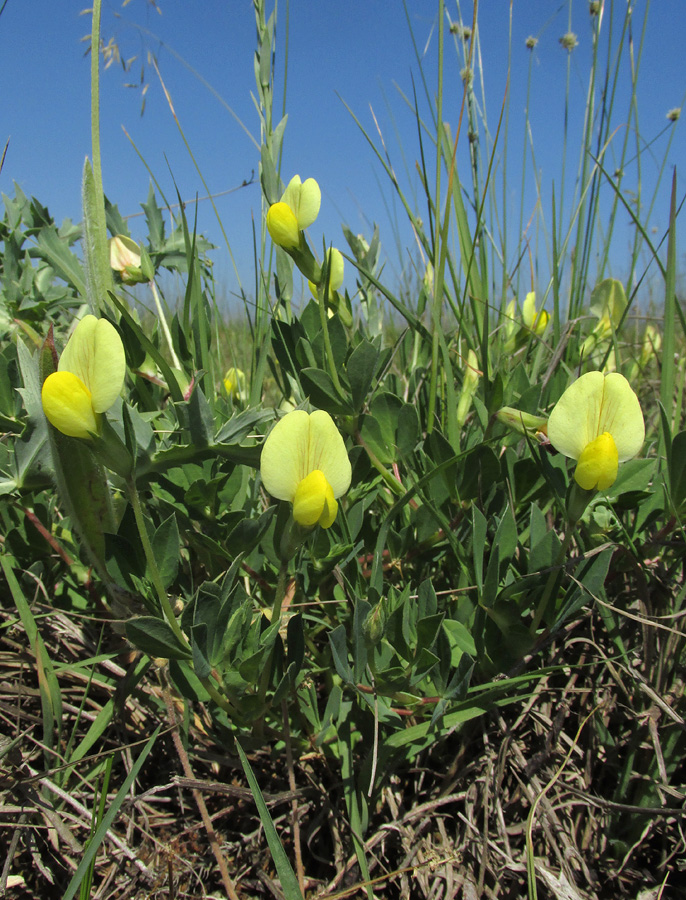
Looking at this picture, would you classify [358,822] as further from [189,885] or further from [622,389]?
[622,389]

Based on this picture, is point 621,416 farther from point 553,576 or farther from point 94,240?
point 94,240

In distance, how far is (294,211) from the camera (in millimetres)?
933

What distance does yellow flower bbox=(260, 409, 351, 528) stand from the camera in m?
0.65

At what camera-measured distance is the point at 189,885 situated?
2.80ft

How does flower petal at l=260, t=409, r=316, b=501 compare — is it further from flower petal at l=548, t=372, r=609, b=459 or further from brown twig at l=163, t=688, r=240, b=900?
brown twig at l=163, t=688, r=240, b=900

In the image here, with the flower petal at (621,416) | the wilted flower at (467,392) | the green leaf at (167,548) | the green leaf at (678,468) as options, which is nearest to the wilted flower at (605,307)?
the wilted flower at (467,392)

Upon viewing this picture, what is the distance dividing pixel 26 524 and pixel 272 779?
23.3 inches

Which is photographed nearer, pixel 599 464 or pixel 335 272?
pixel 599 464

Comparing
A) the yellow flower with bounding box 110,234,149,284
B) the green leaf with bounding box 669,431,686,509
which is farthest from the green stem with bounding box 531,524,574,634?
the yellow flower with bounding box 110,234,149,284

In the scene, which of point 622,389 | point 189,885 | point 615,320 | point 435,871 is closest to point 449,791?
point 435,871

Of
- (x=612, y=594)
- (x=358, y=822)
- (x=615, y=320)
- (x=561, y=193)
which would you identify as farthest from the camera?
(x=561, y=193)

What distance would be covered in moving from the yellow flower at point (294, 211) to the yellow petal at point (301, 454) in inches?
13.5

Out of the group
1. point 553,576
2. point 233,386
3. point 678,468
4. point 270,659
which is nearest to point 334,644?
point 270,659

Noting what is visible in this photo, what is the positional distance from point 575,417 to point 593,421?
0.10ft
